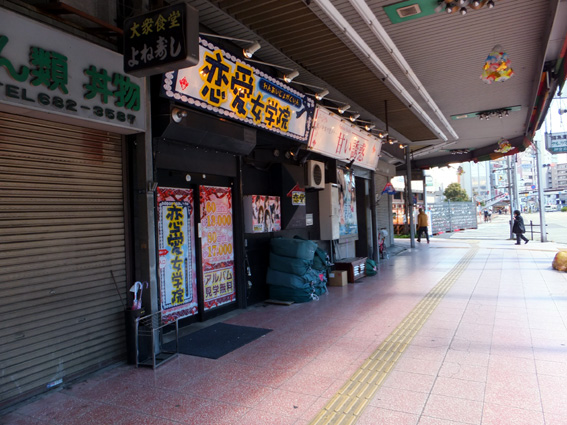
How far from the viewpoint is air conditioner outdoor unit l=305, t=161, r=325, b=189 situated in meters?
8.83

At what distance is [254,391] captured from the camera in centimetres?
376

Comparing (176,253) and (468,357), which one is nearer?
(468,357)

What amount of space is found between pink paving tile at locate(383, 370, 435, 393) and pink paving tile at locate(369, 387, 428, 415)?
0.09m

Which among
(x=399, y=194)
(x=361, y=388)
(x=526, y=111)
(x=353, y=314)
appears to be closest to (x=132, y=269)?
(x=361, y=388)

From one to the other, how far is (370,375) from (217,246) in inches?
141

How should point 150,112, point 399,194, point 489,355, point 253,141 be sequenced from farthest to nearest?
point 399,194, point 253,141, point 150,112, point 489,355

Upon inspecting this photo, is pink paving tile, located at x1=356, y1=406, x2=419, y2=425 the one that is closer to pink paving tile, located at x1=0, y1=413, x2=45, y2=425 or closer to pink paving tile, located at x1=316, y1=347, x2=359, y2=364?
pink paving tile, located at x1=316, y1=347, x2=359, y2=364

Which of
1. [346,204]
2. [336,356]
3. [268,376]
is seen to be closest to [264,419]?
[268,376]

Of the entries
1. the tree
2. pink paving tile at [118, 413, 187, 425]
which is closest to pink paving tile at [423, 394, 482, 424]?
pink paving tile at [118, 413, 187, 425]

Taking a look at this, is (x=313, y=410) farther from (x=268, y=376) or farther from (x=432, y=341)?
(x=432, y=341)

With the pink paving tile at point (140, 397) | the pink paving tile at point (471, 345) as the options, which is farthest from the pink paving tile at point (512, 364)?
the pink paving tile at point (140, 397)

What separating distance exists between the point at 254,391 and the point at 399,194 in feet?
88.7

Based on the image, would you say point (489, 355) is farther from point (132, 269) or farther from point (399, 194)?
point (399, 194)

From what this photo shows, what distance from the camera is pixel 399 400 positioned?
3.47 meters
